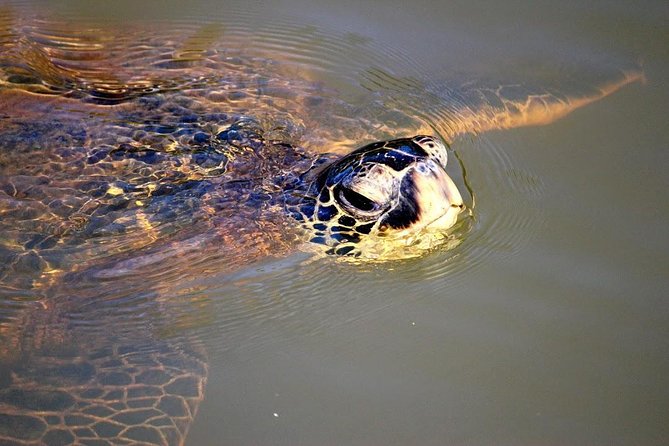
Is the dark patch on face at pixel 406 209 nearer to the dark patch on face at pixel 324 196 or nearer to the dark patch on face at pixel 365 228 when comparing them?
the dark patch on face at pixel 365 228

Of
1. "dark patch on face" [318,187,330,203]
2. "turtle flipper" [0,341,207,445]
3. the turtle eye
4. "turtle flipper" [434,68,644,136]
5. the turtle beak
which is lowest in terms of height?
"turtle flipper" [0,341,207,445]

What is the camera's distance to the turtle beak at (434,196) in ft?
10.8

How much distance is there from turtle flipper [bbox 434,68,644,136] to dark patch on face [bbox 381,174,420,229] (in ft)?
3.69

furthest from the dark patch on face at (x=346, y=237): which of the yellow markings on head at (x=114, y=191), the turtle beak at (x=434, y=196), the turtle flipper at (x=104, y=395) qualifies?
the yellow markings on head at (x=114, y=191)

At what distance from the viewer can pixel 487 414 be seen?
2.91m

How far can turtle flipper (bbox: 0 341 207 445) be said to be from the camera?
9.34 feet

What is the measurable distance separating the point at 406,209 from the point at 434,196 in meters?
0.15

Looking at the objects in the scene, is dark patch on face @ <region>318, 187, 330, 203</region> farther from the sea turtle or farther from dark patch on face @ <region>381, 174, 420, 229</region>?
dark patch on face @ <region>381, 174, 420, 229</region>

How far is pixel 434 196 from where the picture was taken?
130 inches

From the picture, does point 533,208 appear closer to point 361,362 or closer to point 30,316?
point 361,362

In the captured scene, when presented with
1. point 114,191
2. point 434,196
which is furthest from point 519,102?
point 114,191

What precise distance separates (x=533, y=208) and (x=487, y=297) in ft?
2.39

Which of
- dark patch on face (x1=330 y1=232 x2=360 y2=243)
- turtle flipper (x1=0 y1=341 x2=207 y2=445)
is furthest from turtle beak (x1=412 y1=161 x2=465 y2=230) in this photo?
turtle flipper (x1=0 y1=341 x2=207 y2=445)

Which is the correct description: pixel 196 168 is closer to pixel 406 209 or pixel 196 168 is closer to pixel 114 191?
pixel 114 191
